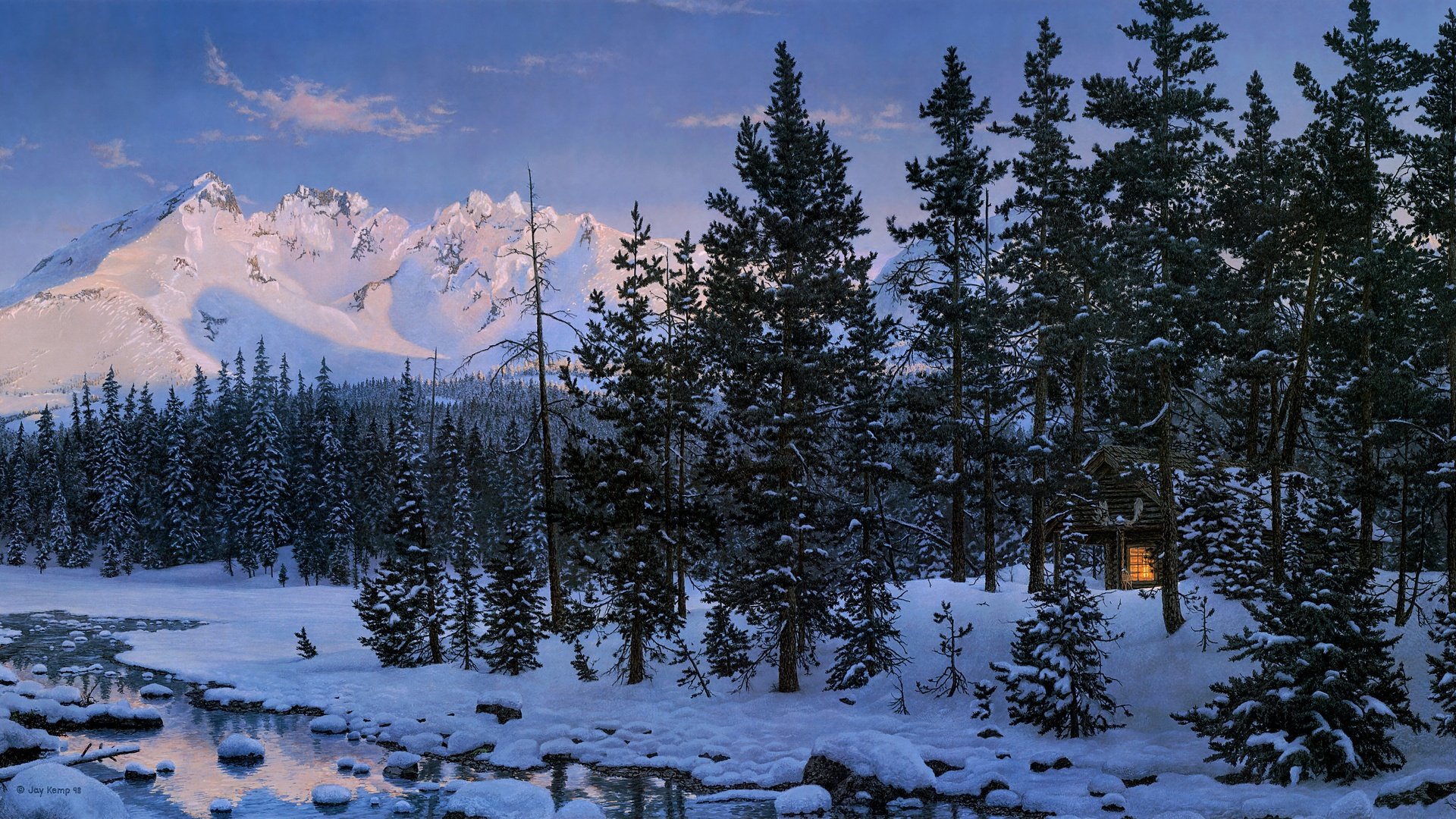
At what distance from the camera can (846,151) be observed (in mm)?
25672

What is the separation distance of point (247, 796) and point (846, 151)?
2015 centimetres

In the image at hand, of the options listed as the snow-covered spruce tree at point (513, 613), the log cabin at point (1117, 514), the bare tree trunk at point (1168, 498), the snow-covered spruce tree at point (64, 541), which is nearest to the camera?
the bare tree trunk at point (1168, 498)

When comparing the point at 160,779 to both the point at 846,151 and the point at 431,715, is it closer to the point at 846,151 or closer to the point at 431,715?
the point at 431,715

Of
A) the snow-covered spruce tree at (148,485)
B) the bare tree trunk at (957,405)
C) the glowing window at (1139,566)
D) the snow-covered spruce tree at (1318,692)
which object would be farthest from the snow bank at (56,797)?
the snow-covered spruce tree at (148,485)

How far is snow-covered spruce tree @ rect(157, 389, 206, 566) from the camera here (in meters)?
80.1

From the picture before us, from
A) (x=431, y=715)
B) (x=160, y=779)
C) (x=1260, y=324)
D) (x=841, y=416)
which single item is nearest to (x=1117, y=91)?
(x=1260, y=324)

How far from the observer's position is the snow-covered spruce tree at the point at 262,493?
77312mm

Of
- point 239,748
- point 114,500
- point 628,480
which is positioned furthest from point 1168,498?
point 114,500

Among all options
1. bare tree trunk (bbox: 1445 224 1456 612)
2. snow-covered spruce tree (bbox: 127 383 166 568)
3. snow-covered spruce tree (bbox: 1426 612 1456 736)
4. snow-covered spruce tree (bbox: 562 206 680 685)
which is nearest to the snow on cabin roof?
bare tree trunk (bbox: 1445 224 1456 612)

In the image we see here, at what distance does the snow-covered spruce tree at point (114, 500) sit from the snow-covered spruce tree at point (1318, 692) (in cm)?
8789

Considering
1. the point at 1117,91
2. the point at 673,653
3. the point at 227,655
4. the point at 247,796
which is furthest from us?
the point at 227,655

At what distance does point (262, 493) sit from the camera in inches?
3056

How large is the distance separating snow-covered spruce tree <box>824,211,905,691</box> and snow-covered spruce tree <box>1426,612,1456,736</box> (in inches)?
449

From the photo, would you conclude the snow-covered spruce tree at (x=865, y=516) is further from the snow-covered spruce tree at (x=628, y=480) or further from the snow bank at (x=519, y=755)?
the snow bank at (x=519, y=755)
